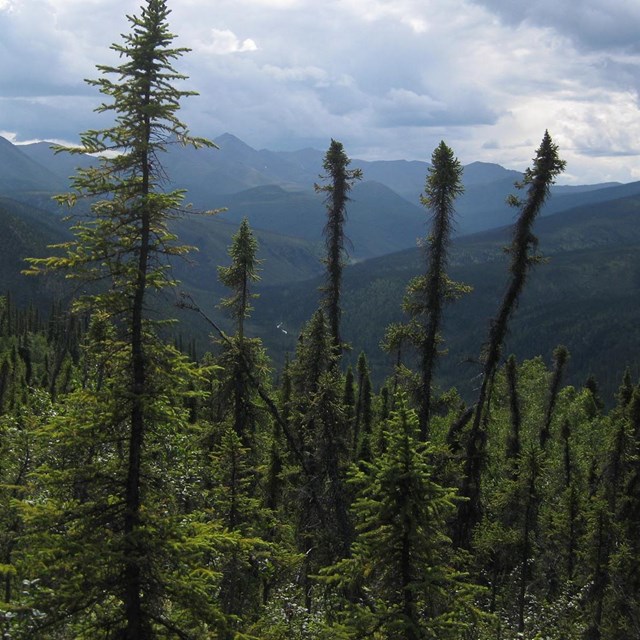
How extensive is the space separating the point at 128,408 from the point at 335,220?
21077 mm

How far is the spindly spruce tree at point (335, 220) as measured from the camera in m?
29.9

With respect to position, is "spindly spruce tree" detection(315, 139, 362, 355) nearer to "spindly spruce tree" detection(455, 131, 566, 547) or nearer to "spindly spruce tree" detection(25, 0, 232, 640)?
"spindly spruce tree" detection(455, 131, 566, 547)

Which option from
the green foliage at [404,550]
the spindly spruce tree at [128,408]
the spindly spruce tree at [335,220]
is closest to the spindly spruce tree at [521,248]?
the spindly spruce tree at [335,220]

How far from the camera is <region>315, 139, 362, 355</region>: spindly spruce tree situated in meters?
29.9

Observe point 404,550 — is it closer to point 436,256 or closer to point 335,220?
point 436,256

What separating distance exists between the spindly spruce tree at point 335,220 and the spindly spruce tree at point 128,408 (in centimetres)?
1895

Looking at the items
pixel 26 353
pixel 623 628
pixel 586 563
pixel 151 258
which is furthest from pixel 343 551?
pixel 26 353

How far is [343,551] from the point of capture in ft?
65.8

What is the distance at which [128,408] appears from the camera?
10727 millimetres

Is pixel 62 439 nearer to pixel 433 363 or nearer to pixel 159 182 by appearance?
pixel 159 182

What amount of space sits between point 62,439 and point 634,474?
36.9 metres

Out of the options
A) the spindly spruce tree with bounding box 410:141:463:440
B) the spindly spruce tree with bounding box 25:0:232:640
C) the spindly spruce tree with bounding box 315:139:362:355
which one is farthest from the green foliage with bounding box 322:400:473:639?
the spindly spruce tree with bounding box 315:139:362:355

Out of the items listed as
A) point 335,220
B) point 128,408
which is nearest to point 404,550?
point 128,408

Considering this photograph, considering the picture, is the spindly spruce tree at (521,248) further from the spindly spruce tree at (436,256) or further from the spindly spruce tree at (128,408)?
the spindly spruce tree at (128,408)
